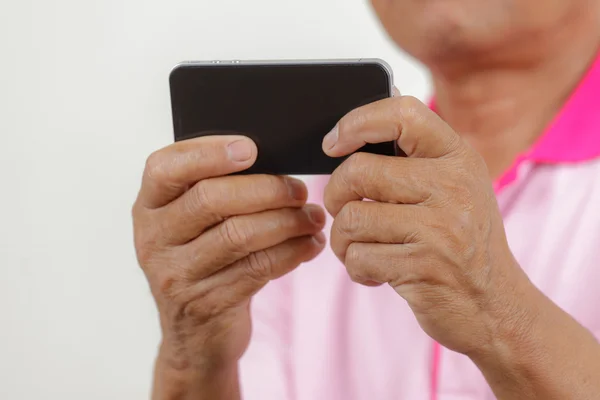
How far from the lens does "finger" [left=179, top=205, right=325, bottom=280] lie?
575 mm

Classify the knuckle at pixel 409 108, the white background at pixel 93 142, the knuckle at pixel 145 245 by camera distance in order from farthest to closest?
the white background at pixel 93 142 < the knuckle at pixel 145 245 < the knuckle at pixel 409 108

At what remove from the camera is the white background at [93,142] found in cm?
84

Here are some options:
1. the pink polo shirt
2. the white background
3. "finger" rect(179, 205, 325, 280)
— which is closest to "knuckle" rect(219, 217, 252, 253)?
"finger" rect(179, 205, 325, 280)

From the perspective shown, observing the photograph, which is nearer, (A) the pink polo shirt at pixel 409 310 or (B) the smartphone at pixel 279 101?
(B) the smartphone at pixel 279 101

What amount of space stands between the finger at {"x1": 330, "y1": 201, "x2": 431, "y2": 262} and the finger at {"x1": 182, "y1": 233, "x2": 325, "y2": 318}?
3.9 inches

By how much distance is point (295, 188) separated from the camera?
58cm

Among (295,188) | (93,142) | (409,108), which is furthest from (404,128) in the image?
(93,142)

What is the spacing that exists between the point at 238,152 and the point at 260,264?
0.34 feet

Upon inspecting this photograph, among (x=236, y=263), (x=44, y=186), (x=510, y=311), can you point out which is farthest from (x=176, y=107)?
(x=44, y=186)

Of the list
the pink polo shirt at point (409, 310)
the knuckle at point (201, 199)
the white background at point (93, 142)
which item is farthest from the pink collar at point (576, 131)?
the knuckle at point (201, 199)

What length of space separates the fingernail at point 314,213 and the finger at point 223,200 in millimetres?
→ 24

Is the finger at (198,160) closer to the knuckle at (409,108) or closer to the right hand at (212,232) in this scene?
the right hand at (212,232)

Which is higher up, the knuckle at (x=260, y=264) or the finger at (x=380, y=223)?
the finger at (x=380, y=223)

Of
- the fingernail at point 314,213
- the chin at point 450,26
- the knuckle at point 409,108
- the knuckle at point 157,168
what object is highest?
the chin at point 450,26
